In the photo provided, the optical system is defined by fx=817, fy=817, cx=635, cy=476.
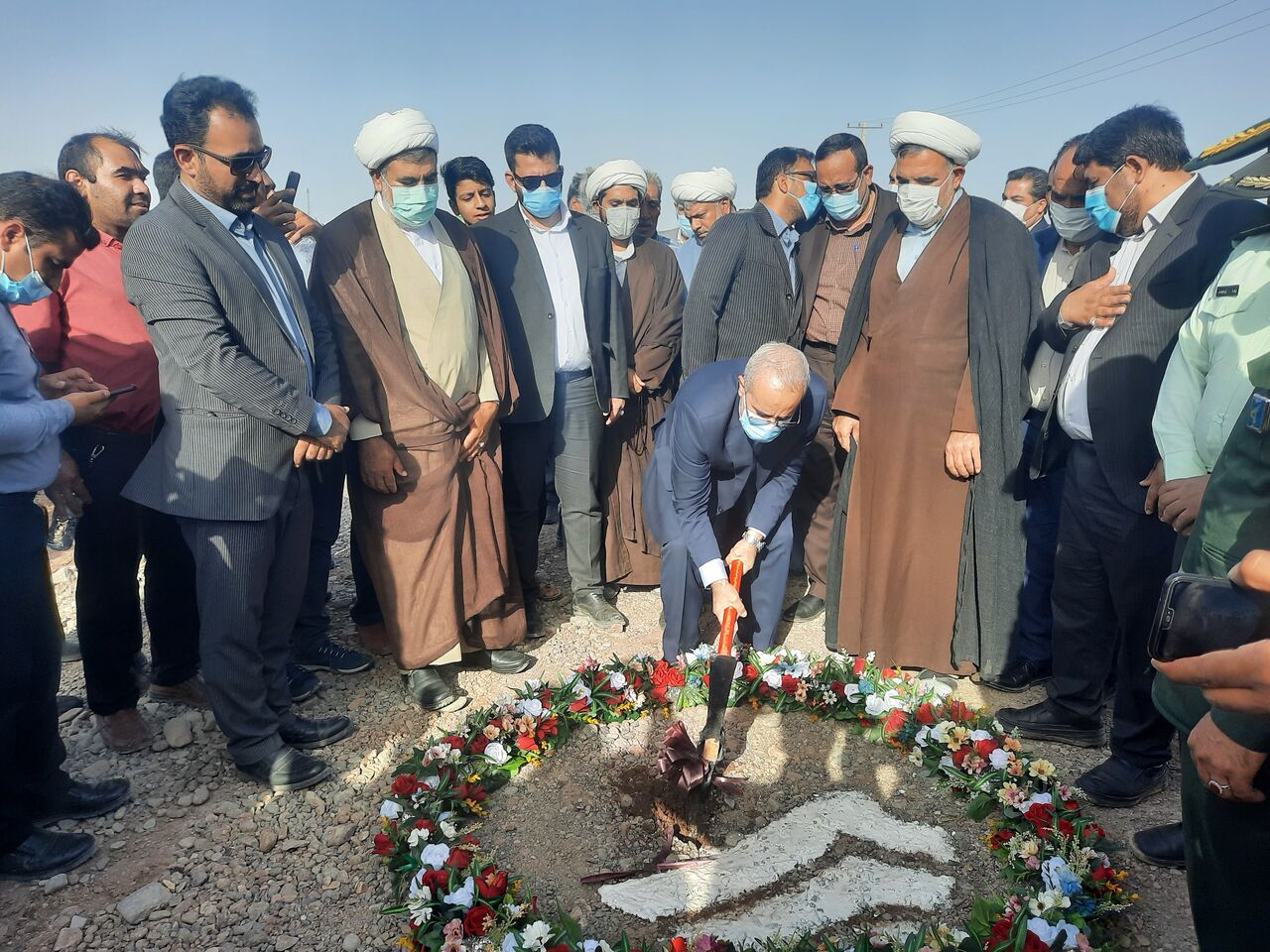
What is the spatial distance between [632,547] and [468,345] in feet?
5.47

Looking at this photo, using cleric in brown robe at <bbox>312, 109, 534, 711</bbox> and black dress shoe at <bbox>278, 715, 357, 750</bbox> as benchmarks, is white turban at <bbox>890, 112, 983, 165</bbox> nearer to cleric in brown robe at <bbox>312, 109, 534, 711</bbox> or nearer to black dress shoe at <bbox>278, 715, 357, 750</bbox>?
cleric in brown robe at <bbox>312, 109, 534, 711</bbox>

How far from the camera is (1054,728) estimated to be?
3.36 metres

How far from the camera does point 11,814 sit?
2.57 metres

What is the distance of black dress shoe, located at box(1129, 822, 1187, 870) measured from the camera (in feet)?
8.50

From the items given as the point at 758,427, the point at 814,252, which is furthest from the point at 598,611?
the point at 814,252

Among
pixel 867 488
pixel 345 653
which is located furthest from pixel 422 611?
pixel 867 488

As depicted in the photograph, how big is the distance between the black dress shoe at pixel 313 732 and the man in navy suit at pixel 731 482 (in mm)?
1456

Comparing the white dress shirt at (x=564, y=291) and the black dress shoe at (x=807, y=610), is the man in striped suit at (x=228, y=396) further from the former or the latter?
the black dress shoe at (x=807, y=610)

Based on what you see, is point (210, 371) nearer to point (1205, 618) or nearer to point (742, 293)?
point (742, 293)

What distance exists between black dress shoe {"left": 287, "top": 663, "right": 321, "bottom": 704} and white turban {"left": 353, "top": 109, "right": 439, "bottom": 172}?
7.47 feet

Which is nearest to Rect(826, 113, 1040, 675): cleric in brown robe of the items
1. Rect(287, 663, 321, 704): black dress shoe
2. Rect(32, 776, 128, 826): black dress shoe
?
Rect(287, 663, 321, 704): black dress shoe

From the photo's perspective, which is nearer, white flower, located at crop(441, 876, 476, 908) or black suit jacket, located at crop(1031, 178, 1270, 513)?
white flower, located at crop(441, 876, 476, 908)

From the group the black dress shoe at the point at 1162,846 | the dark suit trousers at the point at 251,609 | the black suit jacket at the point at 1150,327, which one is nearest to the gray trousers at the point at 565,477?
the dark suit trousers at the point at 251,609

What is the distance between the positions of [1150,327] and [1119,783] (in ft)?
5.34
